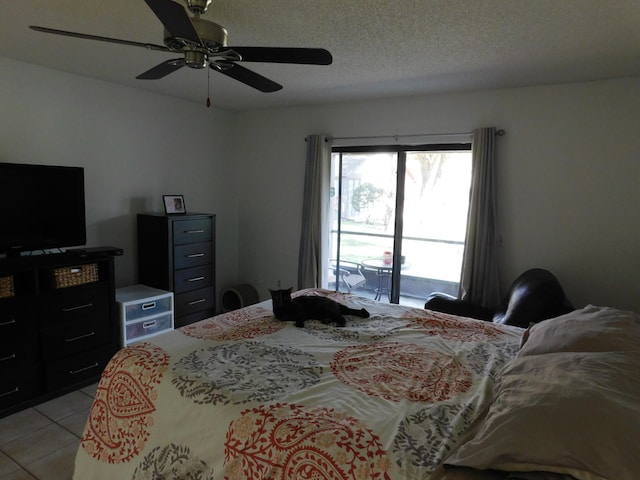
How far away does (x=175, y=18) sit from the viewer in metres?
1.46

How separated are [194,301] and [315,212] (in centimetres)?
160

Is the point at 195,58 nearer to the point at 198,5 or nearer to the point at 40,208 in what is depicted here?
the point at 198,5

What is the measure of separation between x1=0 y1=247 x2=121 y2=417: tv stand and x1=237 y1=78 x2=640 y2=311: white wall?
290 centimetres

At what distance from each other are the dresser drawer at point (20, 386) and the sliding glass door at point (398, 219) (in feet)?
9.53

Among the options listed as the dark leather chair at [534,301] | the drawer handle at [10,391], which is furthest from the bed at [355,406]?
the drawer handle at [10,391]

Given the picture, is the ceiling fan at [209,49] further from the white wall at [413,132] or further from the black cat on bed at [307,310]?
the white wall at [413,132]

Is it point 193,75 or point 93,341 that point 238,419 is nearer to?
point 93,341

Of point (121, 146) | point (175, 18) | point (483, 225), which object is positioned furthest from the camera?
point (121, 146)

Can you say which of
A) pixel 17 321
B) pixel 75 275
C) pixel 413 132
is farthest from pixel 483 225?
pixel 17 321

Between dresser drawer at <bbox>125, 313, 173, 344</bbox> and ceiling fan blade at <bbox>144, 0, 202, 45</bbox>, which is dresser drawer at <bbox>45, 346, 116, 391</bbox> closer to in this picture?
dresser drawer at <bbox>125, 313, 173, 344</bbox>

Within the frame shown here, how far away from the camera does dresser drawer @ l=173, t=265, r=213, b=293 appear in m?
3.89

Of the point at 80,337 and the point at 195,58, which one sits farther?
the point at 80,337

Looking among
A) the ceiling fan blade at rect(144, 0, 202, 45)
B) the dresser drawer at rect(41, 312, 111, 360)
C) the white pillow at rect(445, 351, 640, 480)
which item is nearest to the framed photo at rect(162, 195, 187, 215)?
the dresser drawer at rect(41, 312, 111, 360)

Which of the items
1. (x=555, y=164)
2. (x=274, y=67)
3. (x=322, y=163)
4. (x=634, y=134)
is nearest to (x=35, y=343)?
(x=274, y=67)
